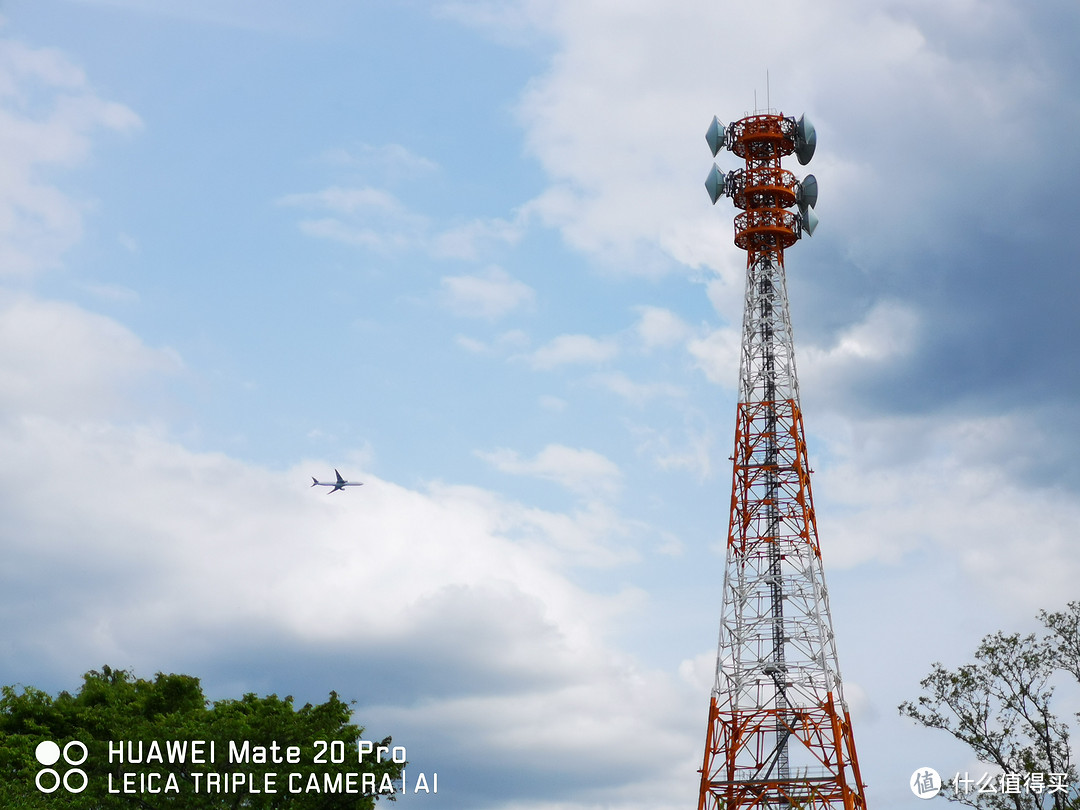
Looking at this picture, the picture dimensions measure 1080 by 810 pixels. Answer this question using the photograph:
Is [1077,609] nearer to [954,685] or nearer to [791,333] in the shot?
[954,685]

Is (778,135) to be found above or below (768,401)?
above

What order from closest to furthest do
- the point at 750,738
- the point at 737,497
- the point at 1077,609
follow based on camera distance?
1. the point at 1077,609
2. the point at 750,738
3. the point at 737,497

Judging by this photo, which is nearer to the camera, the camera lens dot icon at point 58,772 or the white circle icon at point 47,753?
the camera lens dot icon at point 58,772

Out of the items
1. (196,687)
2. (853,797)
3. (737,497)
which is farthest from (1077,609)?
(196,687)

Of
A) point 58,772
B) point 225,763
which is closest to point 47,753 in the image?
point 58,772
